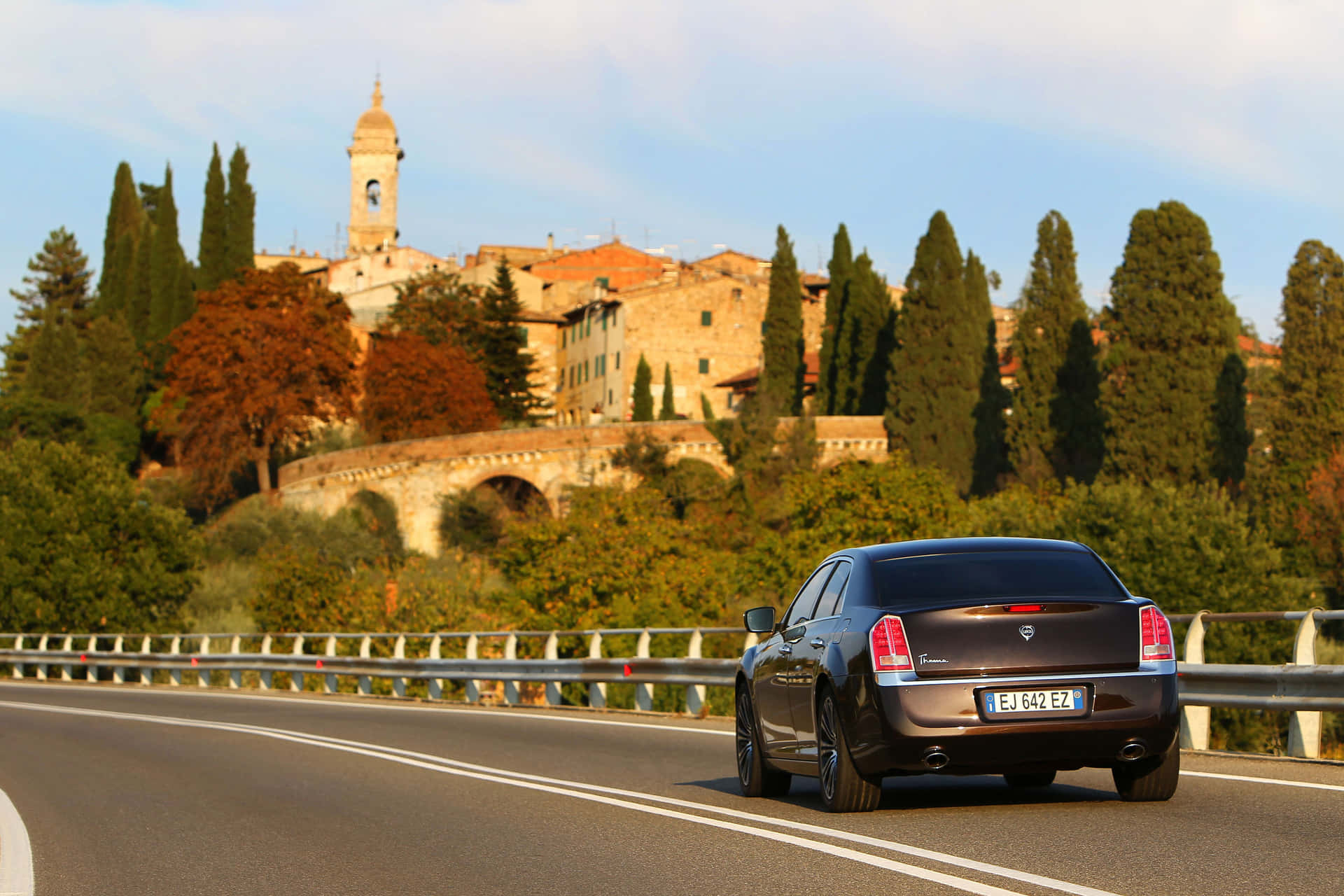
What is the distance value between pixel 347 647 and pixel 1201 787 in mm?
36812

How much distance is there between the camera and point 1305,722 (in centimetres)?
1125

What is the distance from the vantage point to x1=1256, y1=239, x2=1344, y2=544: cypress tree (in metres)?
50.4

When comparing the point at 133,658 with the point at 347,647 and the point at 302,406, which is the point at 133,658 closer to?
the point at 347,647

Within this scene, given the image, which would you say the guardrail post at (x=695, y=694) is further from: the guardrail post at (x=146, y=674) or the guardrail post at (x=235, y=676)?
the guardrail post at (x=146, y=674)

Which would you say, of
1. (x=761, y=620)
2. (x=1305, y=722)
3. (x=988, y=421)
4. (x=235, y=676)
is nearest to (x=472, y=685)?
(x=235, y=676)

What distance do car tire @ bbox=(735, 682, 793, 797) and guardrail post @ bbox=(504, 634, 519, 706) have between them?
1352 cm

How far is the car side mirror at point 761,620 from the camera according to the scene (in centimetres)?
1011

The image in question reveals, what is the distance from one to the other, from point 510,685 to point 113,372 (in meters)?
78.8

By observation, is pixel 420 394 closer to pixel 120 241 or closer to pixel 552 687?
pixel 120 241

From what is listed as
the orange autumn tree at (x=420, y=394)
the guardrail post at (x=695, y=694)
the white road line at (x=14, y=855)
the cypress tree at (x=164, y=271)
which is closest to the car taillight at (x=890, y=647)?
the white road line at (x=14, y=855)

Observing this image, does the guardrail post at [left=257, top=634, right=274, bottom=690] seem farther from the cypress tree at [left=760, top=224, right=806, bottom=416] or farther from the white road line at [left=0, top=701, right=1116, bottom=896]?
the cypress tree at [left=760, top=224, right=806, bottom=416]

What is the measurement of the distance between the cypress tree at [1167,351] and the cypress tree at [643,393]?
128 feet

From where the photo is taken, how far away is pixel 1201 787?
956 cm

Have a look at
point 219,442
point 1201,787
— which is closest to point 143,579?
point 219,442
